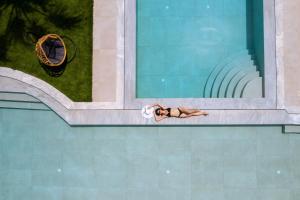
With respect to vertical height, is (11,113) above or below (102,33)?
below

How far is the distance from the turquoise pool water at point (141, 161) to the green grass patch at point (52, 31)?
1.67m

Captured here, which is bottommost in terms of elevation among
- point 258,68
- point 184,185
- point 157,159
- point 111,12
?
point 184,185

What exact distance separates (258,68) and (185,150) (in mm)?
4150

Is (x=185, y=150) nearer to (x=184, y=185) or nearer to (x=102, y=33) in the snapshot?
(x=184, y=185)

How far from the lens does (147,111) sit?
13.5m

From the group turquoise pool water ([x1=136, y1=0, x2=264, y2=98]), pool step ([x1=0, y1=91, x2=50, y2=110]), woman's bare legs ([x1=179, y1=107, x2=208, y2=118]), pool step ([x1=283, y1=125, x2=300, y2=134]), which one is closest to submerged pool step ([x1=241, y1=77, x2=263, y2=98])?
turquoise pool water ([x1=136, y1=0, x2=264, y2=98])

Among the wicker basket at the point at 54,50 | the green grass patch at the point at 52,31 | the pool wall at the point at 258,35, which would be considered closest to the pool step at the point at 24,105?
the green grass patch at the point at 52,31

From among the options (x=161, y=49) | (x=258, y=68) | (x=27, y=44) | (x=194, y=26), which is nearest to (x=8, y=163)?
(x=27, y=44)

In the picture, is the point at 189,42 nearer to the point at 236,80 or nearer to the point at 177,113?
the point at 236,80

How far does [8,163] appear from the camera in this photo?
536 inches

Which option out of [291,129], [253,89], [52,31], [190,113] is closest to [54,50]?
[52,31]

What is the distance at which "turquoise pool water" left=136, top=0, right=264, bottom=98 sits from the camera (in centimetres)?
1469

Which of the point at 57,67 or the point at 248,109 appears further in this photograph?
the point at 57,67

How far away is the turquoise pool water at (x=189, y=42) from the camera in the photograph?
1469cm
